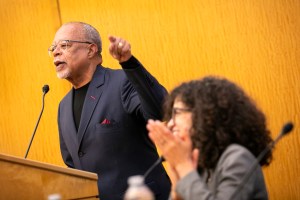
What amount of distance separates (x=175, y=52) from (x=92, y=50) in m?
0.83

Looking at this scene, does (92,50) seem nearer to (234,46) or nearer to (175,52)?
(175,52)

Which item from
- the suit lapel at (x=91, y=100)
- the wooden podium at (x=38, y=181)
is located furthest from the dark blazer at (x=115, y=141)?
the wooden podium at (x=38, y=181)

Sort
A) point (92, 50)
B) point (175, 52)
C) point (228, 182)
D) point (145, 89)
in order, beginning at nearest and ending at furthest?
point (228, 182) → point (145, 89) → point (92, 50) → point (175, 52)

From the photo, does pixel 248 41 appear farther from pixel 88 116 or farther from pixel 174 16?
pixel 88 116

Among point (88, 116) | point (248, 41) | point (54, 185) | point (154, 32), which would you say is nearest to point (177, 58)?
point (154, 32)

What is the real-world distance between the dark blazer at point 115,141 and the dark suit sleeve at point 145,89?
0.03 meters

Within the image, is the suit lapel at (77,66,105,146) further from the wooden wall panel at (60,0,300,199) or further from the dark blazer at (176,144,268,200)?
the dark blazer at (176,144,268,200)

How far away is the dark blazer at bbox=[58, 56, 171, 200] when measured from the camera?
9.79ft

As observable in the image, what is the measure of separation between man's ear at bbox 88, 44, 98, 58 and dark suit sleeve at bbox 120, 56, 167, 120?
579mm

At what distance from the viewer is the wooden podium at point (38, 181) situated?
235 centimetres

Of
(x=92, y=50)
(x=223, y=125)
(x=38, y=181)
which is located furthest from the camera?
(x=92, y=50)

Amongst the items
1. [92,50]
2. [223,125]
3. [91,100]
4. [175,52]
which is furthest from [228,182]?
[175,52]

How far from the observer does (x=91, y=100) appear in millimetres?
3172

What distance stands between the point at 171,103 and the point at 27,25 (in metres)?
2.83
